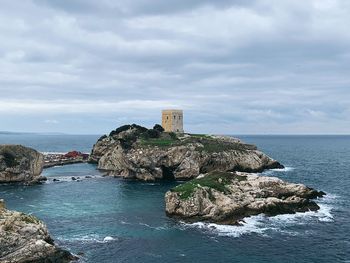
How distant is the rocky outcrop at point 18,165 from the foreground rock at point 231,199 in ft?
209

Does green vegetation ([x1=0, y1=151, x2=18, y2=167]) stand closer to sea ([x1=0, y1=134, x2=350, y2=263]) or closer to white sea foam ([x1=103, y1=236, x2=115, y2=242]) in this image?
sea ([x1=0, y1=134, x2=350, y2=263])

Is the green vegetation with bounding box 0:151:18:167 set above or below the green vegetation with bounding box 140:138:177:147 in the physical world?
below

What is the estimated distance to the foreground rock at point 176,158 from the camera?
14538 centimetres

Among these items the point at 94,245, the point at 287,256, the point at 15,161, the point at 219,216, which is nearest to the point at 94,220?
the point at 94,245

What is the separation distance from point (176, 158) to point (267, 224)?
68265 millimetres

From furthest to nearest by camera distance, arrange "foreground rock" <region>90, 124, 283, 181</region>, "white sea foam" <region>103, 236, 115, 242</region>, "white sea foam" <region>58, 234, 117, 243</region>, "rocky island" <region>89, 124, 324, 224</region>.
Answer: "foreground rock" <region>90, 124, 283, 181</region>
"rocky island" <region>89, 124, 324, 224</region>
"white sea foam" <region>103, 236, 115, 242</region>
"white sea foam" <region>58, 234, 117, 243</region>

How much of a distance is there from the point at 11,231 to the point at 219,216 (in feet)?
138

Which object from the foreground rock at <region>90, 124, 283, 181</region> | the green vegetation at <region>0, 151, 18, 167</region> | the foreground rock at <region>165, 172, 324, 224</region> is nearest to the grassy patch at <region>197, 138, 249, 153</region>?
the foreground rock at <region>90, 124, 283, 181</region>

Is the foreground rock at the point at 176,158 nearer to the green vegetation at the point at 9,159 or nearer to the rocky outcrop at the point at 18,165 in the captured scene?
the rocky outcrop at the point at 18,165

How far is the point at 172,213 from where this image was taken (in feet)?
293

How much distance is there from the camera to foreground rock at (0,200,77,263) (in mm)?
57156

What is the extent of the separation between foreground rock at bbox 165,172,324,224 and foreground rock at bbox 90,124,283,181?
150ft

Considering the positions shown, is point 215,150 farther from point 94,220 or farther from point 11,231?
point 11,231

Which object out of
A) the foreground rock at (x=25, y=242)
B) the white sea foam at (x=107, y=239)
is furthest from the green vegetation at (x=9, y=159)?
the foreground rock at (x=25, y=242)
